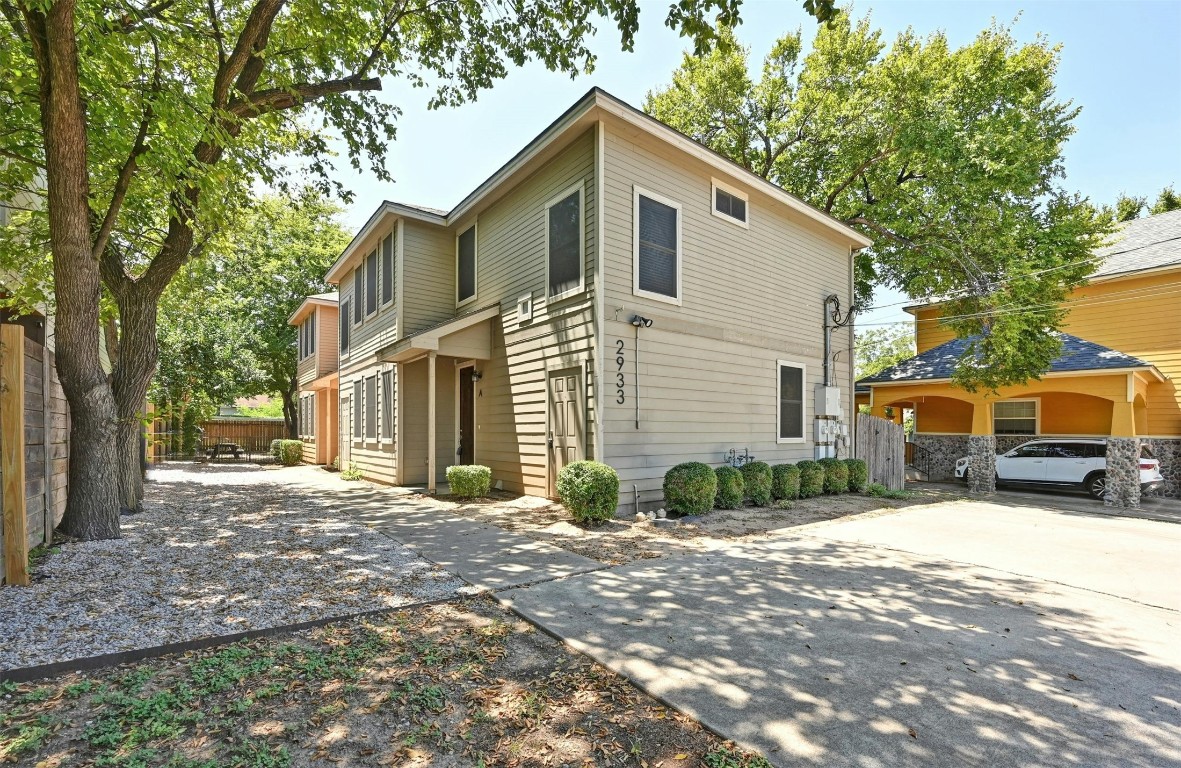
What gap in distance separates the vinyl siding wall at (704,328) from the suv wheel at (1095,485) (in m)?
6.67

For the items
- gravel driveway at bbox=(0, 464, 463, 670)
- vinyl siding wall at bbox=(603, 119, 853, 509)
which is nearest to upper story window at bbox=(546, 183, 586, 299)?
vinyl siding wall at bbox=(603, 119, 853, 509)

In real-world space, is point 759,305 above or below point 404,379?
above

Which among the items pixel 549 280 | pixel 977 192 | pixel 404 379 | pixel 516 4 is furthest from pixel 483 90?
pixel 977 192

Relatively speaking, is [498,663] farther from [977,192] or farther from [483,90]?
[977,192]

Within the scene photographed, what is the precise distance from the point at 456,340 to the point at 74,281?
→ 207 inches

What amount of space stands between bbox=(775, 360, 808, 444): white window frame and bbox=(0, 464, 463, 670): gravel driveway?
7.71 metres

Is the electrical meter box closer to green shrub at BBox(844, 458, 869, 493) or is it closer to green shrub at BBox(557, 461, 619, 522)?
green shrub at BBox(844, 458, 869, 493)

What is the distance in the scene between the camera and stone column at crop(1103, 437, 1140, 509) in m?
10.5

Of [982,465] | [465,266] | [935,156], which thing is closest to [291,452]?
[465,266]

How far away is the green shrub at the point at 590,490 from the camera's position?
7055mm

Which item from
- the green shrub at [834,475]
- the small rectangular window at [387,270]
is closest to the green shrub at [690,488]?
Answer: the green shrub at [834,475]

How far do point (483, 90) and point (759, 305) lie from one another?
646cm

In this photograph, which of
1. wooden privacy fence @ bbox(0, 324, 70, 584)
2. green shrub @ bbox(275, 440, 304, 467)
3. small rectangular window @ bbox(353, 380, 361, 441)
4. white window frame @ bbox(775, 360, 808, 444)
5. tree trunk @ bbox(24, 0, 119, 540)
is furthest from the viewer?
green shrub @ bbox(275, 440, 304, 467)

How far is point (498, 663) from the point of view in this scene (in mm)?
3154
